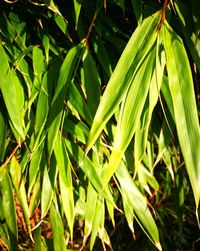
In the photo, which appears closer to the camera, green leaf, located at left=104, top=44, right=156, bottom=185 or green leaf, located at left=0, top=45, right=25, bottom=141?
green leaf, located at left=104, top=44, right=156, bottom=185

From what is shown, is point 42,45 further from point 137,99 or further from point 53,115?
point 137,99

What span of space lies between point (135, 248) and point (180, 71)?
1.61m

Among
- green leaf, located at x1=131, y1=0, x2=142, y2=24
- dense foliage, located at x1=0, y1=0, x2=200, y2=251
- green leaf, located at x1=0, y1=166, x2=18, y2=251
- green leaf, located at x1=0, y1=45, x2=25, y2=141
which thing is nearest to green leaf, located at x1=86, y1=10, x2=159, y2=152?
dense foliage, located at x1=0, y1=0, x2=200, y2=251

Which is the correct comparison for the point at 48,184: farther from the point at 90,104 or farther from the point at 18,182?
the point at 90,104

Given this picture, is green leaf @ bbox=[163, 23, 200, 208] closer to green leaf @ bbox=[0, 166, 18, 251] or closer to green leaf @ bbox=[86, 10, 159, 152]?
green leaf @ bbox=[86, 10, 159, 152]

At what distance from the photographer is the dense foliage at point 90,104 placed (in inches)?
27.9

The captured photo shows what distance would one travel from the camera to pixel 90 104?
2.97 ft

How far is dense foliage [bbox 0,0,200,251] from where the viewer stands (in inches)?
27.9

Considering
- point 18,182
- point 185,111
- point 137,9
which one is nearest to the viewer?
point 185,111

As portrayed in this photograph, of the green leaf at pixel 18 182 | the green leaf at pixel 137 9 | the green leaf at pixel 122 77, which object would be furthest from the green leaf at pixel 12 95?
the green leaf at pixel 137 9

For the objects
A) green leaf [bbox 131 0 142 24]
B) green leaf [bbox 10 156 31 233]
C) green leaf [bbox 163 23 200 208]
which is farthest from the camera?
green leaf [bbox 10 156 31 233]

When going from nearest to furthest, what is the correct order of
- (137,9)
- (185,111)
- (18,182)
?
(185,111) → (137,9) → (18,182)

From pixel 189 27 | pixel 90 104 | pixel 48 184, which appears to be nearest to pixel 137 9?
pixel 189 27

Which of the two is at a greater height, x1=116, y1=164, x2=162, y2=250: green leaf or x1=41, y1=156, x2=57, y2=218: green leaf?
x1=41, y1=156, x2=57, y2=218: green leaf
